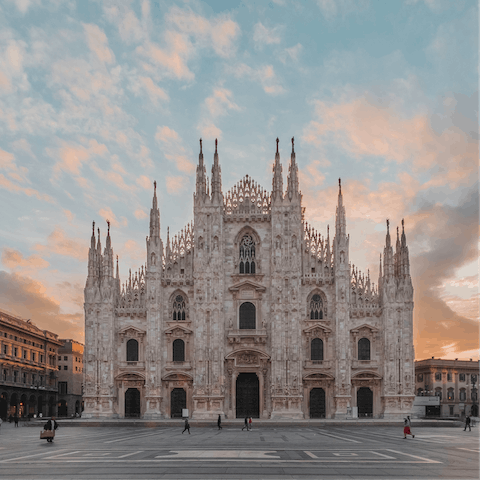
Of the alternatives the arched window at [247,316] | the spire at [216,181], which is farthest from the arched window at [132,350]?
→ the spire at [216,181]

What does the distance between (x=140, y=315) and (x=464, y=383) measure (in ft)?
224

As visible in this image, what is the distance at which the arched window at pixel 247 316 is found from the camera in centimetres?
5797

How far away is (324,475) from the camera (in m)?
18.4

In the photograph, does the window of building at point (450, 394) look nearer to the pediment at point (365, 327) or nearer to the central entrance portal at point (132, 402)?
the pediment at point (365, 327)

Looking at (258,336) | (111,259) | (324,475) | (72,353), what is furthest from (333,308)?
(72,353)

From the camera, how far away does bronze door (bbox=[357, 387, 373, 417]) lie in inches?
2228

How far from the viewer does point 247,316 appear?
58094 mm

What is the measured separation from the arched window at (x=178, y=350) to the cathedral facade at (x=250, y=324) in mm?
93

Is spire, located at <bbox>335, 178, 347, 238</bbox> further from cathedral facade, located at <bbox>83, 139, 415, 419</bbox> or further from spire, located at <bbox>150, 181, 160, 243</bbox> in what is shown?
spire, located at <bbox>150, 181, 160, 243</bbox>

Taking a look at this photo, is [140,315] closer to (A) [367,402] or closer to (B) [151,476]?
(A) [367,402]

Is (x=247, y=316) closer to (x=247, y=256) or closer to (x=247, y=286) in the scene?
(x=247, y=286)

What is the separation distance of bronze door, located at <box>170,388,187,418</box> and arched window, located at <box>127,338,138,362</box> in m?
4.80

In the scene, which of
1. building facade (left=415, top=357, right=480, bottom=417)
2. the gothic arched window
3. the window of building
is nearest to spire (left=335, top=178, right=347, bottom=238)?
the gothic arched window

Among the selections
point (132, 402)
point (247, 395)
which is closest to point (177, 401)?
point (132, 402)
